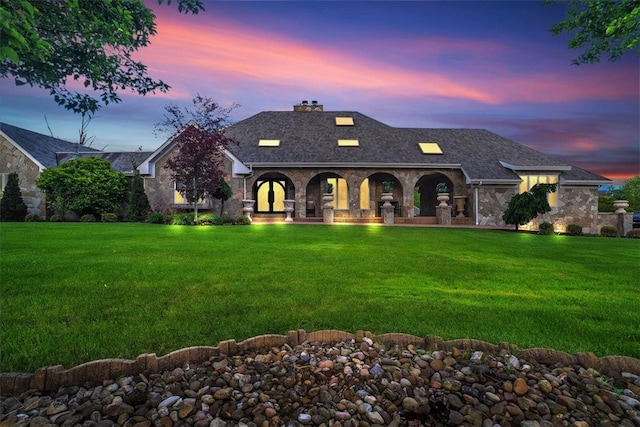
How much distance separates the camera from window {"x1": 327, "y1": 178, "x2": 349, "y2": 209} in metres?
21.4

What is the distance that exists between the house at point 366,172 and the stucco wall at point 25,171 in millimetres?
339

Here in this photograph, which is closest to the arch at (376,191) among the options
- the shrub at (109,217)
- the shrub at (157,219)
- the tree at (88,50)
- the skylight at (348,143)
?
the skylight at (348,143)

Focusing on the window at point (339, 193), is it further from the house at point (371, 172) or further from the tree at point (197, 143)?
the tree at point (197, 143)

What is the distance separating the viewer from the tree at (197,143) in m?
16.4

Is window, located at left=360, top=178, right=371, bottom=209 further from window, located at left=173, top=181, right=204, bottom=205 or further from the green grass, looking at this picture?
the green grass

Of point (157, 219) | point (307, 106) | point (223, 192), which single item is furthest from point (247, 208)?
point (307, 106)

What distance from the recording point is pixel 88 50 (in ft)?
15.3

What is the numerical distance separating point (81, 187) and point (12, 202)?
3116 millimetres

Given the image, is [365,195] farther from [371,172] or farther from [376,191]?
[371,172]

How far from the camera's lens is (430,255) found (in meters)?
7.75

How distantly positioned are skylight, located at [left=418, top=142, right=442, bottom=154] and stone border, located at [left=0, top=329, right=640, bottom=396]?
796 inches

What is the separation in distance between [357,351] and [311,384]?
0.57m

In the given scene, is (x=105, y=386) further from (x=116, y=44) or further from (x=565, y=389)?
(x=116, y=44)

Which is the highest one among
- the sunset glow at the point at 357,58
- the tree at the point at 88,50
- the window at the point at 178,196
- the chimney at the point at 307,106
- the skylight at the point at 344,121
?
the chimney at the point at 307,106
